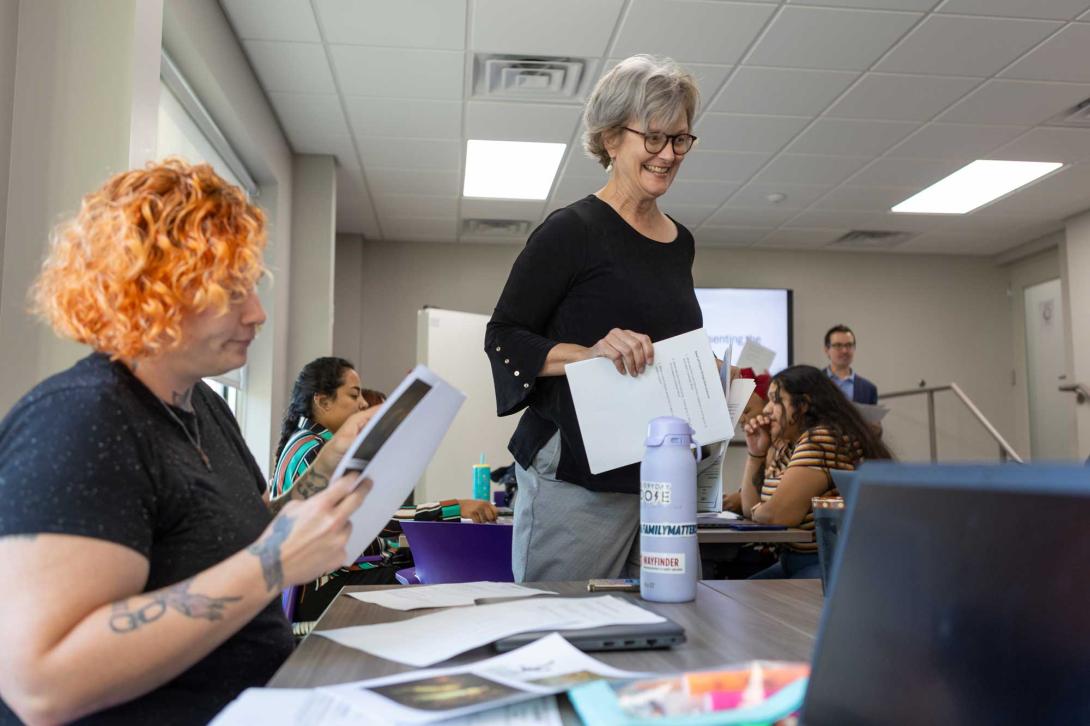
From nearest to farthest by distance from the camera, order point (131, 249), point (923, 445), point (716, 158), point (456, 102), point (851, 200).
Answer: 1. point (131, 249)
2. point (456, 102)
3. point (716, 158)
4. point (851, 200)
5. point (923, 445)

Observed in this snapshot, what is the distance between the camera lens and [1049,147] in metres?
4.96

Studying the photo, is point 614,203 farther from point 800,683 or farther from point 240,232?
point 800,683

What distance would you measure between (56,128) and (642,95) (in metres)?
1.55

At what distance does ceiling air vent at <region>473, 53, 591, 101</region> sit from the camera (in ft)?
13.0

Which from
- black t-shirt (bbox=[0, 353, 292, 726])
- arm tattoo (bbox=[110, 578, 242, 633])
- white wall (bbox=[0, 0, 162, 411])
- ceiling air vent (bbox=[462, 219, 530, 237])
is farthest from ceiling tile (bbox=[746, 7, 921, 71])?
arm tattoo (bbox=[110, 578, 242, 633])

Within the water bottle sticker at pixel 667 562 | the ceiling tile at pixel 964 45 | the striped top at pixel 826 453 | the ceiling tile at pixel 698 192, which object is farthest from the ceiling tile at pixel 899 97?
the water bottle sticker at pixel 667 562

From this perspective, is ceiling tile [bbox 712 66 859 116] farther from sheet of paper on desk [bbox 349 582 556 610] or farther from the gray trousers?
sheet of paper on desk [bbox 349 582 556 610]

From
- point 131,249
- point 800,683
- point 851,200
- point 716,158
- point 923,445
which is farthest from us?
point 923,445

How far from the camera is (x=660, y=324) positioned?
4.88ft

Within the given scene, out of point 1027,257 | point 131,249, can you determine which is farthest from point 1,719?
point 1027,257

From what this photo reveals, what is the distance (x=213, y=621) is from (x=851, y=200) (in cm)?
586

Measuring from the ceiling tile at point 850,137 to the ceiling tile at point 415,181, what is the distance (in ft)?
6.81

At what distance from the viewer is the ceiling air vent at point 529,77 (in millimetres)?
3965

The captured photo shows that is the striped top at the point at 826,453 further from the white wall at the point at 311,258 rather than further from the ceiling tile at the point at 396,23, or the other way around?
the white wall at the point at 311,258
